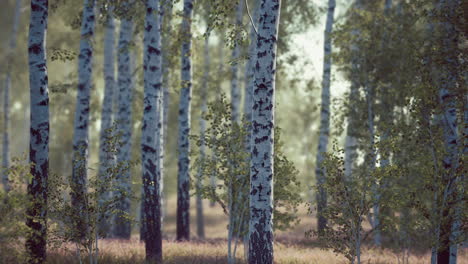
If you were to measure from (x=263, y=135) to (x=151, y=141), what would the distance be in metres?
2.92

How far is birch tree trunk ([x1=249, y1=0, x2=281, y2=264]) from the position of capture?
7.64m

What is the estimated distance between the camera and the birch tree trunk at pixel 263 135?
25.1 ft

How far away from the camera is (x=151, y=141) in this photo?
9469 mm

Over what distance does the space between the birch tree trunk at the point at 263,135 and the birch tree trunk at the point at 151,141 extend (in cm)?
264

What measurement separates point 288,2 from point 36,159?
1328cm

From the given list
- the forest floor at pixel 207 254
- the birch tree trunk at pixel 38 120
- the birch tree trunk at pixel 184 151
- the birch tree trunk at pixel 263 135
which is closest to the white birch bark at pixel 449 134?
the forest floor at pixel 207 254

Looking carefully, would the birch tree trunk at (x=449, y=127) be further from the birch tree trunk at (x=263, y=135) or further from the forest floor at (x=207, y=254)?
the birch tree trunk at (x=263, y=135)

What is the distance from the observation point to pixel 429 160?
882 centimetres

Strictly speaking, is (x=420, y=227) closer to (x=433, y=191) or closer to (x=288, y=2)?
(x=433, y=191)

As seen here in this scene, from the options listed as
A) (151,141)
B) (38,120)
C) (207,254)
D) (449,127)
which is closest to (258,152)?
(151,141)

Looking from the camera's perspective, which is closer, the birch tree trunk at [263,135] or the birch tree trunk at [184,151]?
the birch tree trunk at [263,135]

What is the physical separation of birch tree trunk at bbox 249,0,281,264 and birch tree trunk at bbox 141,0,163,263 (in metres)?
2.64

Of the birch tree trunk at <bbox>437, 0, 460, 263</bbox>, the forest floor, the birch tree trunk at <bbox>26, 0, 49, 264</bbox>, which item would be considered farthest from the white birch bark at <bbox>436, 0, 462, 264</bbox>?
the birch tree trunk at <bbox>26, 0, 49, 264</bbox>

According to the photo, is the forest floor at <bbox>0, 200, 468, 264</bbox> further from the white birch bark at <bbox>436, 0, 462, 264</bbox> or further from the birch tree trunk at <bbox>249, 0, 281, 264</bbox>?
the birch tree trunk at <bbox>249, 0, 281, 264</bbox>
